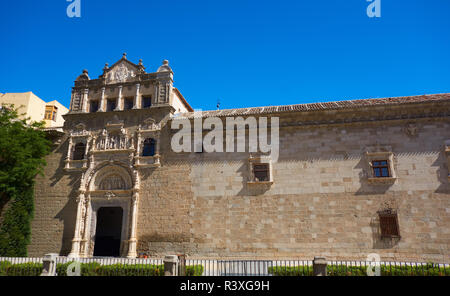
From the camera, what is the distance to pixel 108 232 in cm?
1897

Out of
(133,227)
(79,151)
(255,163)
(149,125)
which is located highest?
(149,125)

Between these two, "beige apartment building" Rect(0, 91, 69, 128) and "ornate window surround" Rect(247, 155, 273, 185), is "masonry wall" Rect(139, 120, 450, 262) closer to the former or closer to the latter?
"ornate window surround" Rect(247, 155, 273, 185)

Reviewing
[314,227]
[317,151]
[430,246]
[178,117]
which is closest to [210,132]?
[178,117]

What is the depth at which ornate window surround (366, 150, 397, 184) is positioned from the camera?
565 inches

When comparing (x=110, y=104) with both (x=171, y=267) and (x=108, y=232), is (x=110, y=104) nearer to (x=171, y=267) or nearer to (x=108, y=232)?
(x=108, y=232)

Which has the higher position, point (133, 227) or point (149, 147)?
point (149, 147)

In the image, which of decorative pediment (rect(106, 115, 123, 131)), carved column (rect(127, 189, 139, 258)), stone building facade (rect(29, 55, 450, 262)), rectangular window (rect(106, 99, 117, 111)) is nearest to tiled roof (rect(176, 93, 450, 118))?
stone building facade (rect(29, 55, 450, 262))

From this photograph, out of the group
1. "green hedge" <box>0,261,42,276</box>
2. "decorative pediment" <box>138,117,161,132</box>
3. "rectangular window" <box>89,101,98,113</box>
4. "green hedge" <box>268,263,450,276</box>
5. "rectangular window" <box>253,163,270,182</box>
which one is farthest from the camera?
"rectangular window" <box>89,101,98,113</box>

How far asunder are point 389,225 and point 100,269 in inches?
495

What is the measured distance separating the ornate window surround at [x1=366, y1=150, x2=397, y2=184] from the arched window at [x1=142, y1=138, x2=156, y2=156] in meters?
11.4

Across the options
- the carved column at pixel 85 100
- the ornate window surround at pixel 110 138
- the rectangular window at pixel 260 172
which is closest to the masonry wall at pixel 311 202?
the rectangular window at pixel 260 172

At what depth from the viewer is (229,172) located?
16.0m

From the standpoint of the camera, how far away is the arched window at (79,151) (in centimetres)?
1808

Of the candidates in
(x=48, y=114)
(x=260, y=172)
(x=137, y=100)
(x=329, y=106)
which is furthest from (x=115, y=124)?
(x=48, y=114)
